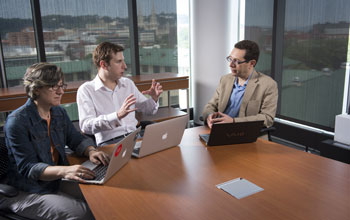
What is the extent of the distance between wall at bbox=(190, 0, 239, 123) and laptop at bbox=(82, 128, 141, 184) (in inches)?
129

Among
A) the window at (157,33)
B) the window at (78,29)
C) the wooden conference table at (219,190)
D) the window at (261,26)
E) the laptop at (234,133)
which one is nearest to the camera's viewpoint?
the wooden conference table at (219,190)

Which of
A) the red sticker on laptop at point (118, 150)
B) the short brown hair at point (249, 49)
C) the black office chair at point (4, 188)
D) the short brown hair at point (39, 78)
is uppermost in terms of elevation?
the short brown hair at point (249, 49)

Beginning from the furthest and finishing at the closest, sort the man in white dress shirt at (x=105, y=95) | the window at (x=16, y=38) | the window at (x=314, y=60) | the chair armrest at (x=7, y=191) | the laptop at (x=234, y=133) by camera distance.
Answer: the window at (x=16, y=38) < the window at (x=314, y=60) < the man in white dress shirt at (x=105, y=95) < the laptop at (x=234, y=133) < the chair armrest at (x=7, y=191)

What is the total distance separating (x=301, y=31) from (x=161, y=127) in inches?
117

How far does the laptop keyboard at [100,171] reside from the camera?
1595mm

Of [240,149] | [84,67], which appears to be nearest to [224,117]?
[240,149]

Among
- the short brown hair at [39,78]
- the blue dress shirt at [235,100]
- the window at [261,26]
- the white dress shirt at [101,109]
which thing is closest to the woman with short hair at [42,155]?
the short brown hair at [39,78]

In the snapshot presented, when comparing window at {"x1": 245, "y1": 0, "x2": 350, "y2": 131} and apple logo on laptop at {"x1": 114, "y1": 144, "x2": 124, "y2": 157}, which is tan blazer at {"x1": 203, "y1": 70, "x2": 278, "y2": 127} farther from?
window at {"x1": 245, "y1": 0, "x2": 350, "y2": 131}

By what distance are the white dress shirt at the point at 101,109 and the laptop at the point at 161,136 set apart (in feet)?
1.36

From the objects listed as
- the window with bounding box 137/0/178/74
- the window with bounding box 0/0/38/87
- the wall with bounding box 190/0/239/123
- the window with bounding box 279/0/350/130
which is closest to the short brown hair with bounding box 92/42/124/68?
the window with bounding box 0/0/38/87

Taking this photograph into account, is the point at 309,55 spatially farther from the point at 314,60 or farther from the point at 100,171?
the point at 100,171

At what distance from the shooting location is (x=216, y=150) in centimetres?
196

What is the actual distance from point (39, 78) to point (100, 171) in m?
0.65

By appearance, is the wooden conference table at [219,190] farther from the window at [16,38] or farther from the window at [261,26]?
the window at [16,38]
